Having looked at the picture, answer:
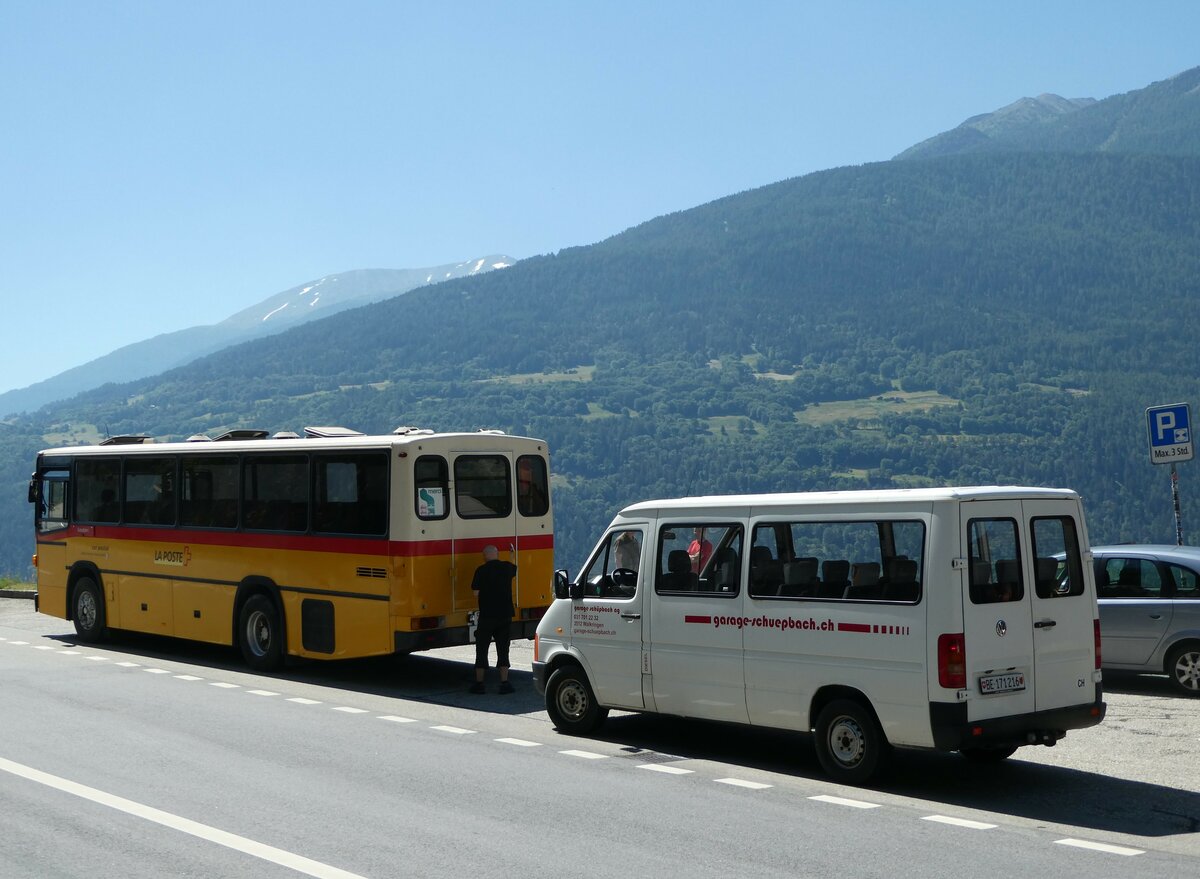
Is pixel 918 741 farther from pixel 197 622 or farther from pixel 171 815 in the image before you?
pixel 197 622

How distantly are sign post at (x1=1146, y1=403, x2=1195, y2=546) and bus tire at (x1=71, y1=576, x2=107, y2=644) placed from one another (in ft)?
46.9

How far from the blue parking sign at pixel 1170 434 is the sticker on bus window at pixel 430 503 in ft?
28.6

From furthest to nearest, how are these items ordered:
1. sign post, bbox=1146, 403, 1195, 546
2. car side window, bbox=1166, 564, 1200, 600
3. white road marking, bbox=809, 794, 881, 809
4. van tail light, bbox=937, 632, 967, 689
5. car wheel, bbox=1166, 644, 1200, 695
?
sign post, bbox=1146, 403, 1195, 546, car side window, bbox=1166, 564, 1200, 600, car wheel, bbox=1166, 644, 1200, 695, van tail light, bbox=937, 632, 967, 689, white road marking, bbox=809, 794, 881, 809

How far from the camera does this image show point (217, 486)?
1720cm

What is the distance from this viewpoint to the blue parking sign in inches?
667

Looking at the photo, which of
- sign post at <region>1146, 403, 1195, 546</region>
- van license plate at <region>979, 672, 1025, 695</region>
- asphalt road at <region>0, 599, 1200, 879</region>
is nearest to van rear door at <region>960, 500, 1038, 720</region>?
van license plate at <region>979, 672, 1025, 695</region>

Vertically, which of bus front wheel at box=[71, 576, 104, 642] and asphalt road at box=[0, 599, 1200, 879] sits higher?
bus front wheel at box=[71, 576, 104, 642]

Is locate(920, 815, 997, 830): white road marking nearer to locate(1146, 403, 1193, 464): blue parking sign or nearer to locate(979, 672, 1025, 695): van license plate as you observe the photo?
locate(979, 672, 1025, 695): van license plate

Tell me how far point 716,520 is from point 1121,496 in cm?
16110

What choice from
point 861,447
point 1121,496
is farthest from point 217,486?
point 861,447

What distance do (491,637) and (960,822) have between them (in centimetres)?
737

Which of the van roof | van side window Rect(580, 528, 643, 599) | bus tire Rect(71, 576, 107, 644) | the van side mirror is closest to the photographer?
the van roof

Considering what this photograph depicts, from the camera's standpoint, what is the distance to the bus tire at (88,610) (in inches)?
768

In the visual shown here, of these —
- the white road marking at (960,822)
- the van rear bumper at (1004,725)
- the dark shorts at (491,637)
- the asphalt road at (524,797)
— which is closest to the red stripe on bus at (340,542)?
the dark shorts at (491,637)
